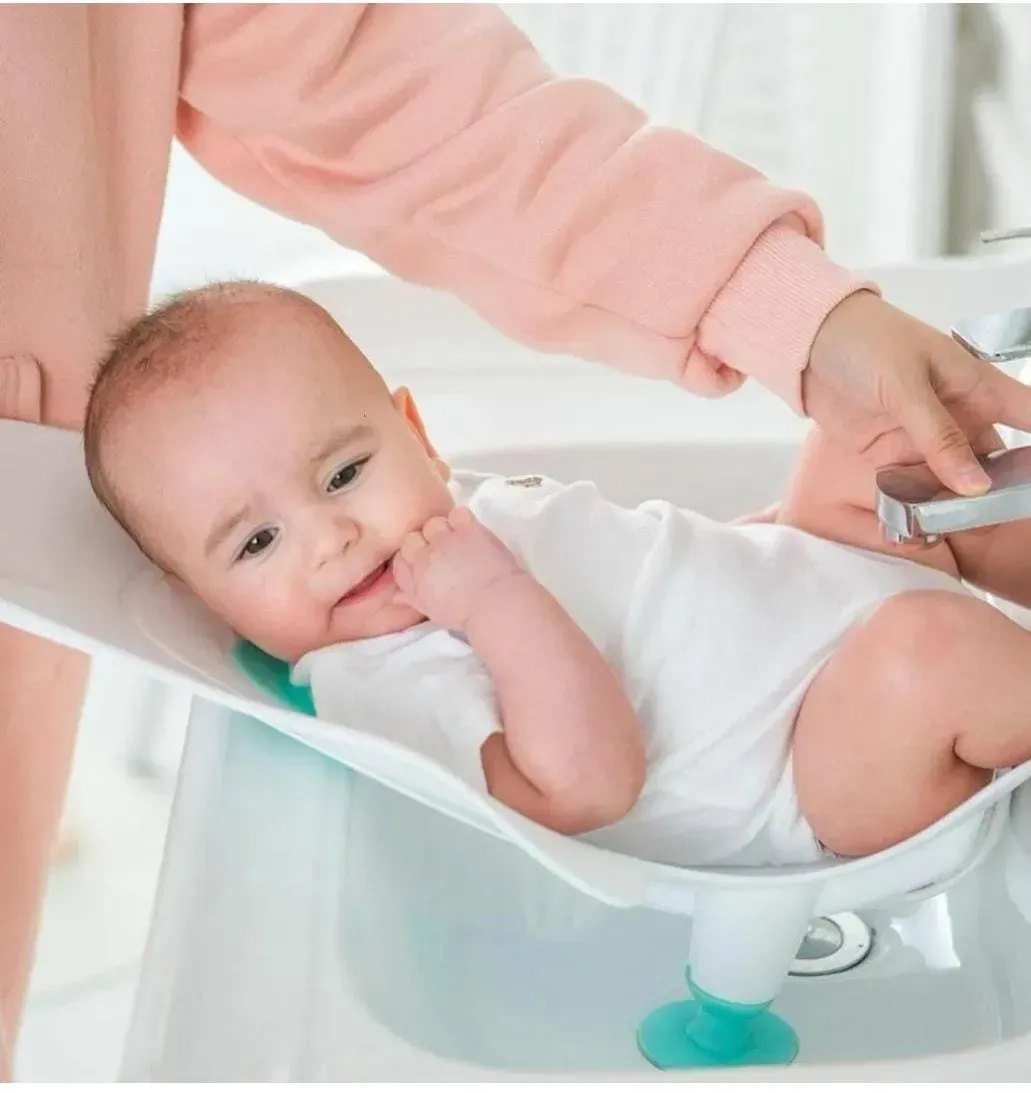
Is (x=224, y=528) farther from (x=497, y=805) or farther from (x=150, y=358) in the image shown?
(x=497, y=805)

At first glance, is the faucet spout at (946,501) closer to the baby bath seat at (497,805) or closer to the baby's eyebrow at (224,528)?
the baby bath seat at (497,805)

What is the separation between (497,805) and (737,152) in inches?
37.5

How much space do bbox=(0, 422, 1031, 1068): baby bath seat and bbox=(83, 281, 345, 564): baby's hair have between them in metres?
0.02

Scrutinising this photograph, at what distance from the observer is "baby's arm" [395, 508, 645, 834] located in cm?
A: 50

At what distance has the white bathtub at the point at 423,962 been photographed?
17.0 inches

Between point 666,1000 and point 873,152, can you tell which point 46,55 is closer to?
point 666,1000

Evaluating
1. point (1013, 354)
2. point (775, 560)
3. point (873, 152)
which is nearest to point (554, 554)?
point (775, 560)

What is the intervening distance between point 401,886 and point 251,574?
15 cm

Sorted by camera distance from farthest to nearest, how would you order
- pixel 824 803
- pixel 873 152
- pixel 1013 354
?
pixel 873 152, pixel 824 803, pixel 1013 354

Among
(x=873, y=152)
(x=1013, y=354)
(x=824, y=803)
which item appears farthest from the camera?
(x=873, y=152)

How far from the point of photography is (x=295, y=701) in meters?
0.59

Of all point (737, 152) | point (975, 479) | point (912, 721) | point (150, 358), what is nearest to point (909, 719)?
point (912, 721)

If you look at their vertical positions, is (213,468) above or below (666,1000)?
above

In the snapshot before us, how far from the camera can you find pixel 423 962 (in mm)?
540
